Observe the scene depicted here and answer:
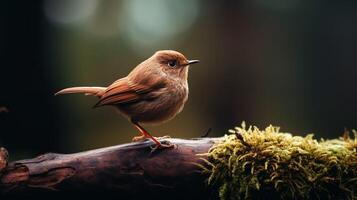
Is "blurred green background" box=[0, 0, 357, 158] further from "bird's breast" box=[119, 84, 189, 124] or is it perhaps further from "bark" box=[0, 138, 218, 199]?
"bark" box=[0, 138, 218, 199]

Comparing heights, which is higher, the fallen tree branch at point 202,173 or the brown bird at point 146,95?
Result: the brown bird at point 146,95

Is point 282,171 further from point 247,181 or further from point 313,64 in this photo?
point 313,64

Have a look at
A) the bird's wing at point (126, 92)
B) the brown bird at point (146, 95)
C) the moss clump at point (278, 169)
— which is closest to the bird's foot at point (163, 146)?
the moss clump at point (278, 169)

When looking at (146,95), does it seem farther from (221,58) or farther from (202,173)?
(221,58)

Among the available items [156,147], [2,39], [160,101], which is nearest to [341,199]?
[156,147]

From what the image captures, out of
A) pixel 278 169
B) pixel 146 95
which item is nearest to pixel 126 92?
pixel 146 95

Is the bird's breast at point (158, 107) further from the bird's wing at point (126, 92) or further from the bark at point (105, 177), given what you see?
the bark at point (105, 177)
